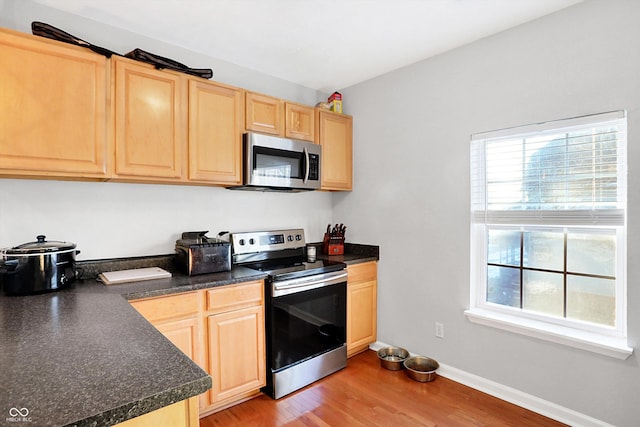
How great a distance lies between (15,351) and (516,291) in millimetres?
2643

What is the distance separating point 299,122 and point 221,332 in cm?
178

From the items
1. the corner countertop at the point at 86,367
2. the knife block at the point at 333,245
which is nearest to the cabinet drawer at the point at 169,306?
the corner countertop at the point at 86,367

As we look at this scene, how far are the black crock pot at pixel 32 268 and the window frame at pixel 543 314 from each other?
2589mm

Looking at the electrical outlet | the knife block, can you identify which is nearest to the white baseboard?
the electrical outlet

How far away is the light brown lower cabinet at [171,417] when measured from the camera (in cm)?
78

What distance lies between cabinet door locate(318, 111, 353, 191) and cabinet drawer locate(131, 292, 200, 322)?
1.55m

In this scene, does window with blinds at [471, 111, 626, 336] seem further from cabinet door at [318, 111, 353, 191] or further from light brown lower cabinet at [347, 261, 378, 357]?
cabinet door at [318, 111, 353, 191]

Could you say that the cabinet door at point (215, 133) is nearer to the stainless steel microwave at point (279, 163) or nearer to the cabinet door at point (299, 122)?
the stainless steel microwave at point (279, 163)

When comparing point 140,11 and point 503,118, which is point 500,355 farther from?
point 140,11

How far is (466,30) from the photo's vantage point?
7.50 ft

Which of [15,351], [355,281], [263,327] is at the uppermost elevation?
[15,351]

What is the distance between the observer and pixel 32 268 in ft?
5.34

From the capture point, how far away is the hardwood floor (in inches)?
81.5

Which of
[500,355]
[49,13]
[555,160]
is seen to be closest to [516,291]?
[500,355]
